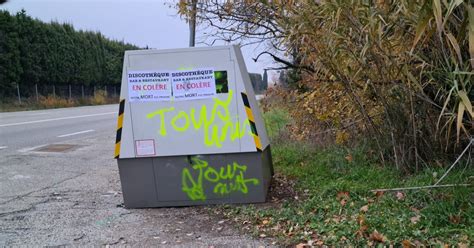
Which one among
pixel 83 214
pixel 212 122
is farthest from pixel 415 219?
pixel 83 214

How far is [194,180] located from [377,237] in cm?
209

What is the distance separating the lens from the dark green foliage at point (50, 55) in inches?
969

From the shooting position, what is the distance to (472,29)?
2.78 m

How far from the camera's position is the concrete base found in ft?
15.6

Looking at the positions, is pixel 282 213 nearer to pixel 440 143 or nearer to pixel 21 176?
pixel 440 143

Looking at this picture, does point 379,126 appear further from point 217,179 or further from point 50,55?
point 50,55

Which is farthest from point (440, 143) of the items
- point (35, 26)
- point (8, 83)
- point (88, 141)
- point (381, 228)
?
point (35, 26)

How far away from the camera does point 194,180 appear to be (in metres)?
4.82

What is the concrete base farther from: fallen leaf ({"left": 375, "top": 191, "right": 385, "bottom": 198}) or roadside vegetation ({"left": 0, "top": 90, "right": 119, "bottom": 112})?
roadside vegetation ({"left": 0, "top": 90, "right": 119, "bottom": 112})

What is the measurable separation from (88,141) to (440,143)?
8595 mm

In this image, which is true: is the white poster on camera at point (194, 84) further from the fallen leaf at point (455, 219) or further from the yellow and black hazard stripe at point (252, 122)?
the fallen leaf at point (455, 219)

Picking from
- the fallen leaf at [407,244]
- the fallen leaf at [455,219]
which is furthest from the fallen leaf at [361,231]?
the fallen leaf at [455,219]

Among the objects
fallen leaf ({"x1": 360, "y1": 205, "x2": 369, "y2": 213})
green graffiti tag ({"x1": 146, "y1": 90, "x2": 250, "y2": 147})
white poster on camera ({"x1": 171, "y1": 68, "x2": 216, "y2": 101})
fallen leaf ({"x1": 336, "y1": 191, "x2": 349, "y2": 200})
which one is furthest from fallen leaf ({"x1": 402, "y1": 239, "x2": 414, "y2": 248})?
white poster on camera ({"x1": 171, "y1": 68, "x2": 216, "y2": 101})

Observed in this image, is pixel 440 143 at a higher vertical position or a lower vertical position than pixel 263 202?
higher
